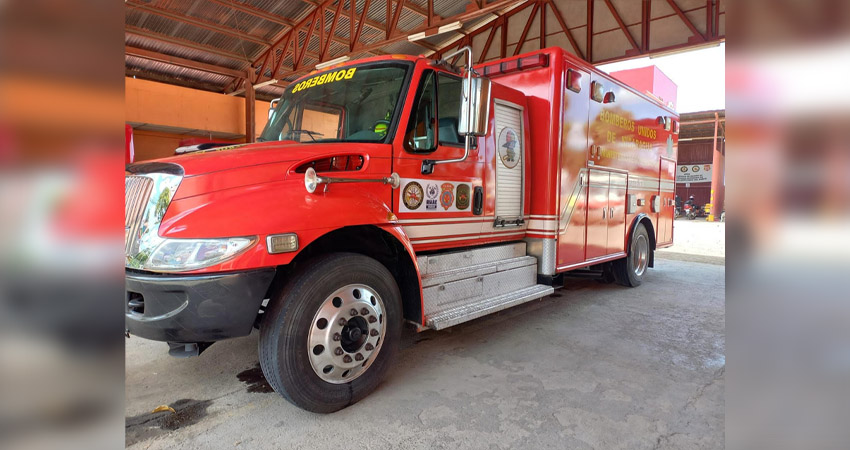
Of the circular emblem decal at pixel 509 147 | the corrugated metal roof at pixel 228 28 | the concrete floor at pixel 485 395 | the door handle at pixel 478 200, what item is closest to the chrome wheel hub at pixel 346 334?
the concrete floor at pixel 485 395

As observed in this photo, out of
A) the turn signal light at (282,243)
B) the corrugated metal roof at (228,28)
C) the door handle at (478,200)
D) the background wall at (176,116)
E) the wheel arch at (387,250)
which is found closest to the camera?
the turn signal light at (282,243)

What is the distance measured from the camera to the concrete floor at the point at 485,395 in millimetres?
2488

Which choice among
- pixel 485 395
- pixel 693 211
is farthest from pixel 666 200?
pixel 693 211

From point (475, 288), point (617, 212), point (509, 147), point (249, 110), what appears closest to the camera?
point (475, 288)

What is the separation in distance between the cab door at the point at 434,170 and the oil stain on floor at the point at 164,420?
1768 millimetres

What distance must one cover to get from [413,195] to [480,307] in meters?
1.08

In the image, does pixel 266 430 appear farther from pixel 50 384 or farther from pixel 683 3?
pixel 683 3

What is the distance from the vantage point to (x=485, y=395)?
9.81 ft

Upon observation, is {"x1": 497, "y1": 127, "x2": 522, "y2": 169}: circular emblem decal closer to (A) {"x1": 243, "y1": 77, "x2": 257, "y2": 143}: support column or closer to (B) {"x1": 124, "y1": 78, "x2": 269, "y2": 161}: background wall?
(A) {"x1": 243, "y1": 77, "x2": 257, "y2": 143}: support column

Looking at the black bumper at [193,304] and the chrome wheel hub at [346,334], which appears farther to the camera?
the chrome wheel hub at [346,334]

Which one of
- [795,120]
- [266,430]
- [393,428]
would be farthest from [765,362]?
[266,430]

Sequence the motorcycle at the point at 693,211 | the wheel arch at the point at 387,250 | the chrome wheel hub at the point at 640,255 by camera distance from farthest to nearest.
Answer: the motorcycle at the point at 693,211 → the chrome wheel hub at the point at 640,255 → the wheel arch at the point at 387,250

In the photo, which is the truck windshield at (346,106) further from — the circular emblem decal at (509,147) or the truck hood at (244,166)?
the circular emblem decal at (509,147)

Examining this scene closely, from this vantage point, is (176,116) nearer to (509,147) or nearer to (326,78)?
(326,78)
